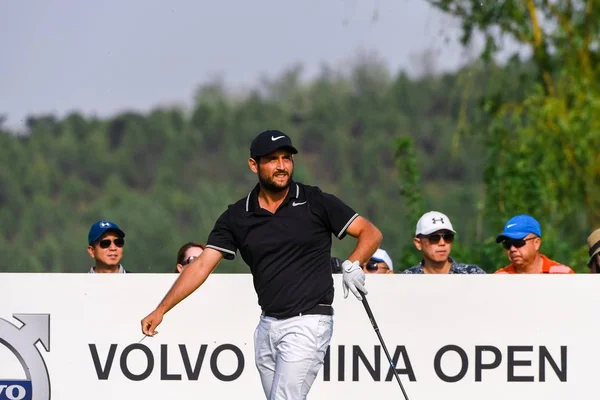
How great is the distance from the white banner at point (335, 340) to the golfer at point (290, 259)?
3.99 ft

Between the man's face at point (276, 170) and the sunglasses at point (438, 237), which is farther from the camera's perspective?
the sunglasses at point (438, 237)

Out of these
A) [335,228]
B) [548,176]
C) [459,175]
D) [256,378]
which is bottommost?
[256,378]

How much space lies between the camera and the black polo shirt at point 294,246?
613cm

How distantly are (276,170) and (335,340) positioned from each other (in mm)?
1707

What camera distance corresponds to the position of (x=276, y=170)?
20.1 feet

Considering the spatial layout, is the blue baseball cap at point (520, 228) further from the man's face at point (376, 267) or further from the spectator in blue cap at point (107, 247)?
the spectator in blue cap at point (107, 247)

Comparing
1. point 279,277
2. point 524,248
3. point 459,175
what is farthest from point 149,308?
point 459,175

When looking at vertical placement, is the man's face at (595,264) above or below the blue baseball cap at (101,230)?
below

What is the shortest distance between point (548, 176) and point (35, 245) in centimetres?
1461

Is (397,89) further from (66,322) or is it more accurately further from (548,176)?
(66,322)

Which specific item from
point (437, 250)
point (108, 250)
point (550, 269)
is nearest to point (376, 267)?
point (437, 250)

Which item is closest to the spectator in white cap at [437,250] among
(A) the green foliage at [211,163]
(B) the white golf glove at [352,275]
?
(B) the white golf glove at [352,275]

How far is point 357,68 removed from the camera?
2384 centimetres

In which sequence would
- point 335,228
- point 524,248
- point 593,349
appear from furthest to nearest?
1. point 524,248
2. point 593,349
3. point 335,228
